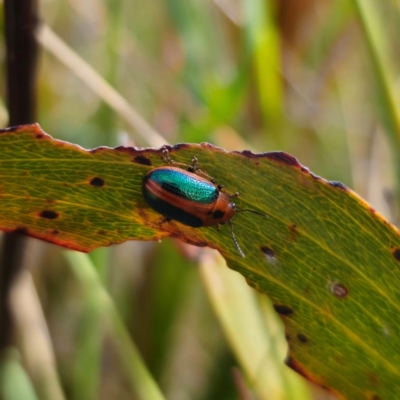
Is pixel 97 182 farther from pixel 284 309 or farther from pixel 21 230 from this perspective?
pixel 284 309

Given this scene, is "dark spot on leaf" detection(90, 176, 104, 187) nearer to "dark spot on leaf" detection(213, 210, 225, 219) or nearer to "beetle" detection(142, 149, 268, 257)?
"beetle" detection(142, 149, 268, 257)

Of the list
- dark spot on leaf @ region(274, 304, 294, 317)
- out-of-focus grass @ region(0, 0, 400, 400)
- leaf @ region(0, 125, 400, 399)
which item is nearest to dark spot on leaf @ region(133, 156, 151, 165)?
leaf @ region(0, 125, 400, 399)

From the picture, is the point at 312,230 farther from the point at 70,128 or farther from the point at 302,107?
the point at 302,107

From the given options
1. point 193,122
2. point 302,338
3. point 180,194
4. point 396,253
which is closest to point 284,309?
point 302,338

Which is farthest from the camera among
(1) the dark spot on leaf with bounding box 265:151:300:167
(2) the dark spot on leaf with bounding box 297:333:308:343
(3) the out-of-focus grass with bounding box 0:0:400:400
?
(3) the out-of-focus grass with bounding box 0:0:400:400

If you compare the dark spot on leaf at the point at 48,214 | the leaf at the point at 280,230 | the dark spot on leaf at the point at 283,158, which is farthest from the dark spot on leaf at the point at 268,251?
the dark spot on leaf at the point at 48,214

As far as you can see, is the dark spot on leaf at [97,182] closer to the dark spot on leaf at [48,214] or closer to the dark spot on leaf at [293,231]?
the dark spot on leaf at [48,214]
